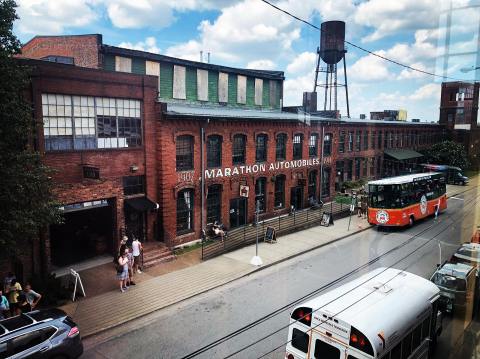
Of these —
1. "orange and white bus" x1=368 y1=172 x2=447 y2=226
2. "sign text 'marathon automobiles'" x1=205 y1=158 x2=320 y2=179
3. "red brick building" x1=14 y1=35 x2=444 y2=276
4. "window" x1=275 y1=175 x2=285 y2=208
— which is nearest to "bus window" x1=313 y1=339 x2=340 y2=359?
"red brick building" x1=14 y1=35 x2=444 y2=276

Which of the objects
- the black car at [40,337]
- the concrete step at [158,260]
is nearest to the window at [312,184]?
the concrete step at [158,260]

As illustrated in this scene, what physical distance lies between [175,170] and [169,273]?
204 inches

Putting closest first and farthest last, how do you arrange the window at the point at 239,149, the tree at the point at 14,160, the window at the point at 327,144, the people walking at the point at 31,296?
1. the tree at the point at 14,160
2. the people walking at the point at 31,296
3. the window at the point at 239,149
4. the window at the point at 327,144

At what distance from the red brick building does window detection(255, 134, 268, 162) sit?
7 centimetres

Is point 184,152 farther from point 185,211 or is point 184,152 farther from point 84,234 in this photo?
point 84,234

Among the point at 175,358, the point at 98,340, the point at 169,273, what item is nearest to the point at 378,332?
the point at 175,358

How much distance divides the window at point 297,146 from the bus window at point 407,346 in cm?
1952

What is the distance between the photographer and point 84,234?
17812mm

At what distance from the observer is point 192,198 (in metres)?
20.0

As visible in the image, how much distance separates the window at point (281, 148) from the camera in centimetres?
2528

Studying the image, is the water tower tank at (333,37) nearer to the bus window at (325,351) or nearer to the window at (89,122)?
the bus window at (325,351)

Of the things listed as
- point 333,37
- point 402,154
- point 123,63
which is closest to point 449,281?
point 333,37

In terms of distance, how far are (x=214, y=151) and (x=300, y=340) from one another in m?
14.1

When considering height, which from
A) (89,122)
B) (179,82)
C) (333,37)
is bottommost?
(89,122)
